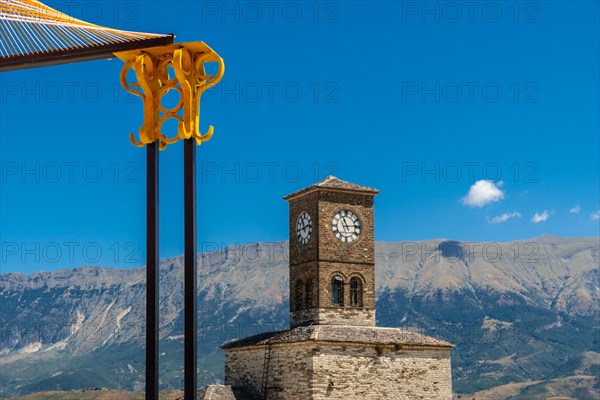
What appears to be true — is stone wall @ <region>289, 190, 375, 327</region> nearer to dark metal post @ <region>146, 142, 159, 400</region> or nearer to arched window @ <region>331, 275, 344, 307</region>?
arched window @ <region>331, 275, 344, 307</region>

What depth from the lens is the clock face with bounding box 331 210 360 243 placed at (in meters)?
45.3

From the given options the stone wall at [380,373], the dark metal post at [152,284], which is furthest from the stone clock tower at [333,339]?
the dark metal post at [152,284]

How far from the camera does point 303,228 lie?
46375mm

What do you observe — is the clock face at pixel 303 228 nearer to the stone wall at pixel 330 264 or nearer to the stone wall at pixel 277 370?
the stone wall at pixel 330 264

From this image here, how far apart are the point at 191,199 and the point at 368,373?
31547 mm

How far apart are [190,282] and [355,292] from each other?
35055mm

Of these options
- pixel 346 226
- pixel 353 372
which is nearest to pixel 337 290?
pixel 346 226

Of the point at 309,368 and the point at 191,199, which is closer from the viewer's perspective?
the point at 191,199

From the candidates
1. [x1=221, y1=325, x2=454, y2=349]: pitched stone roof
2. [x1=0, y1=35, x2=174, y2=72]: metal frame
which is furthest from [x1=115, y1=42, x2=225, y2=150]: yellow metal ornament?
[x1=221, y1=325, x2=454, y2=349]: pitched stone roof

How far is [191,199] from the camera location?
1074 centimetres

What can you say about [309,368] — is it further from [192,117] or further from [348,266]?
[192,117]

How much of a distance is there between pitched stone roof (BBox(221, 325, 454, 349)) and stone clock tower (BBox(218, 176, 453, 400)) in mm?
43

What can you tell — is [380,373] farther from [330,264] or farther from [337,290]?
[330,264]

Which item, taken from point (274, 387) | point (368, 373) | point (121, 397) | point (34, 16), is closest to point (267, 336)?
point (274, 387)
